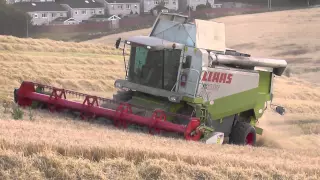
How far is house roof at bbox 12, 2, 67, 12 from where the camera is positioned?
58.2 m

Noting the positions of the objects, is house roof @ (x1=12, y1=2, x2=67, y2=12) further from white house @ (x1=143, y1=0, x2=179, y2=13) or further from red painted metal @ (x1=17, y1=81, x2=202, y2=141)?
red painted metal @ (x1=17, y1=81, x2=202, y2=141)

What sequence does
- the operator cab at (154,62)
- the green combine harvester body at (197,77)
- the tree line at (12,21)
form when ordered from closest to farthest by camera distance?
the green combine harvester body at (197,77) < the operator cab at (154,62) < the tree line at (12,21)

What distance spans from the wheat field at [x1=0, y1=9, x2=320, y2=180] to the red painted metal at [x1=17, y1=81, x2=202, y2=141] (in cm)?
31

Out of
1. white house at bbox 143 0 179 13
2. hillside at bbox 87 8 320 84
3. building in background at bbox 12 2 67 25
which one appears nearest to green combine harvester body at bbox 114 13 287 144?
hillside at bbox 87 8 320 84

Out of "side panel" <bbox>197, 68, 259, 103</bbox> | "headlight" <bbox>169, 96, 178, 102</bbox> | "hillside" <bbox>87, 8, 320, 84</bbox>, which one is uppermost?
"side panel" <bbox>197, 68, 259, 103</bbox>

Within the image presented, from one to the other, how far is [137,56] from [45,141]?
20.0 feet

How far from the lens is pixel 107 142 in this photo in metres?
7.84

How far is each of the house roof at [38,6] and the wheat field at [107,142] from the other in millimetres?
28892

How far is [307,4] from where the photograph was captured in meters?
71.2

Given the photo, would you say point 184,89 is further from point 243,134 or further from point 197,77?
point 243,134

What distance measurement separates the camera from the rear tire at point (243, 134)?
12.9 m

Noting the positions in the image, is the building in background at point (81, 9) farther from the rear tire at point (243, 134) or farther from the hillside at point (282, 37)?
the rear tire at point (243, 134)

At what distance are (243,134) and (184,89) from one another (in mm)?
1890

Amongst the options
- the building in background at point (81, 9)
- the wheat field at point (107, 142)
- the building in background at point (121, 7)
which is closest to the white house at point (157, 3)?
the building in background at point (121, 7)
